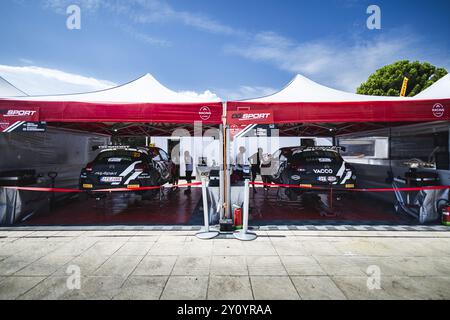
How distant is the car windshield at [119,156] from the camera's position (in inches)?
250

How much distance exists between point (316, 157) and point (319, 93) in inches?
72.1

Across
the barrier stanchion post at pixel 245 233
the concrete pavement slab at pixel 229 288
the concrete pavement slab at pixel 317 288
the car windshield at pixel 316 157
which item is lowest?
the concrete pavement slab at pixel 317 288

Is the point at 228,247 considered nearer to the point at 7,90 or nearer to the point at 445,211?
the point at 445,211

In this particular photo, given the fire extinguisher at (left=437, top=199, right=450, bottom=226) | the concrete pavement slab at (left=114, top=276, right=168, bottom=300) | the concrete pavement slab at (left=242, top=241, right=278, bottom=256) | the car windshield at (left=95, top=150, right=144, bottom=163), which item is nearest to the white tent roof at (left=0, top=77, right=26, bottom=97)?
the car windshield at (left=95, top=150, right=144, bottom=163)

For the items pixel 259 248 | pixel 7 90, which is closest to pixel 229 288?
pixel 259 248

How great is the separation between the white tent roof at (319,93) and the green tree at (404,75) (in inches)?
703

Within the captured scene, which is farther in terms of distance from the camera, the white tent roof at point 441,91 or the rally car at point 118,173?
the rally car at point 118,173

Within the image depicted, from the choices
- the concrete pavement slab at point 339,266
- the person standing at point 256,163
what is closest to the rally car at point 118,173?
the concrete pavement slab at point 339,266

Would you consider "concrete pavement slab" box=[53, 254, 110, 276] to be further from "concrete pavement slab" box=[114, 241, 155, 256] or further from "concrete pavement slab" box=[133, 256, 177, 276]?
"concrete pavement slab" box=[133, 256, 177, 276]

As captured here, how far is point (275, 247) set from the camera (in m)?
4.20

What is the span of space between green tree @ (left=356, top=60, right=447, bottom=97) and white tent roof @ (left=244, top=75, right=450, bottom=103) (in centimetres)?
1785

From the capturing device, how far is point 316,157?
21.9 ft

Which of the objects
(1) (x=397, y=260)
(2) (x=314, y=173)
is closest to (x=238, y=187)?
(2) (x=314, y=173)

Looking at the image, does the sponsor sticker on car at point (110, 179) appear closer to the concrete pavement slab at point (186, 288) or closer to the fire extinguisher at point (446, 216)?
the concrete pavement slab at point (186, 288)
